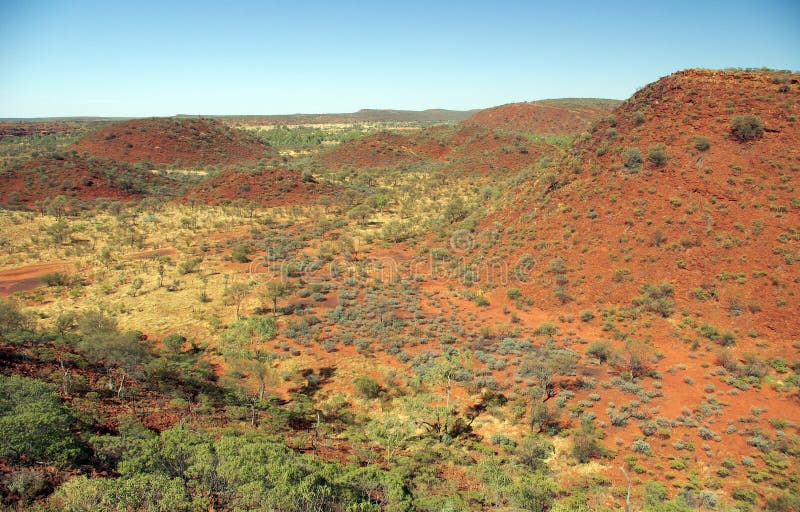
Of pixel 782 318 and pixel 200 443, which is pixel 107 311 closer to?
pixel 200 443

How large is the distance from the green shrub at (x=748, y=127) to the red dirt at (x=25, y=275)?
1670 inches

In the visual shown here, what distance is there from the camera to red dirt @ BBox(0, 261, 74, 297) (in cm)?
2203

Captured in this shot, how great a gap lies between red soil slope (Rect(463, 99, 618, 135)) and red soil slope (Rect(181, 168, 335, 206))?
57141mm

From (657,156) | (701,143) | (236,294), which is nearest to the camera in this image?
(236,294)

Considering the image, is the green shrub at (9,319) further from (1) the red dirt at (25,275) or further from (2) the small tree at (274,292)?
(2) the small tree at (274,292)

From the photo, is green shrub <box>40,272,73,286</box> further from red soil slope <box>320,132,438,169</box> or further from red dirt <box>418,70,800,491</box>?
red soil slope <box>320,132,438,169</box>

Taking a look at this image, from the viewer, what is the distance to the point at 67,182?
44188mm

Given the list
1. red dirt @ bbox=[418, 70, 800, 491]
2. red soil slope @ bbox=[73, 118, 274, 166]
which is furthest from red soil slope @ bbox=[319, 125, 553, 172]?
red dirt @ bbox=[418, 70, 800, 491]

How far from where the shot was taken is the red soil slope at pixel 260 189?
144ft

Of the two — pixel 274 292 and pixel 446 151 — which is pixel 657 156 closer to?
pixel 274 292

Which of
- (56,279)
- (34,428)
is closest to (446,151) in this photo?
(56,279)

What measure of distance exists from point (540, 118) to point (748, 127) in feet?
264

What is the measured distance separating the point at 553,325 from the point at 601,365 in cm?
321

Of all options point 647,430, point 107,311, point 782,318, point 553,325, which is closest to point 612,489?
point 647,430
